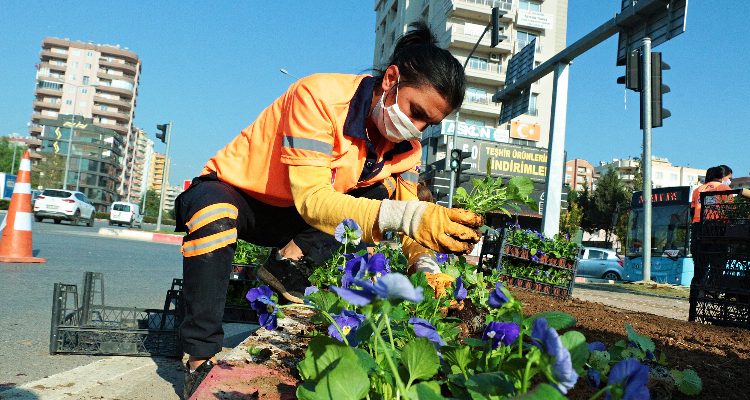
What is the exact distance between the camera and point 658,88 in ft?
32.9

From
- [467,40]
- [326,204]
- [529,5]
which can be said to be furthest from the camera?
[529,5]

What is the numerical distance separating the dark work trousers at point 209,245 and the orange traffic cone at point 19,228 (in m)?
6.24

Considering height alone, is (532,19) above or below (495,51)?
above

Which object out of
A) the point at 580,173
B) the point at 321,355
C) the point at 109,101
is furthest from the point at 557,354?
the point at 580,173

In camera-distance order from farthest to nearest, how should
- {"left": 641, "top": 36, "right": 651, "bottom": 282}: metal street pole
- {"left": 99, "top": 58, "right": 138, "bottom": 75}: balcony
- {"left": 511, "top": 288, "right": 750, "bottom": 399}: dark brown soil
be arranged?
{"left": 99, "top": 58, "right": 138, "bottom": 75}: balcony, {"left": 641, "top": 36, "right": 651, "bottom": 282}: metal street pole, {"left": 511, "top": 288, "right": 750, "bottom": 399}: dark brown soil

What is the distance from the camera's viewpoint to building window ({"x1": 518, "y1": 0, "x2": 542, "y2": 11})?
45469mm

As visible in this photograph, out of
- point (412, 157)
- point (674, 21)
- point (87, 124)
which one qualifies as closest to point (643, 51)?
point (674, 21)

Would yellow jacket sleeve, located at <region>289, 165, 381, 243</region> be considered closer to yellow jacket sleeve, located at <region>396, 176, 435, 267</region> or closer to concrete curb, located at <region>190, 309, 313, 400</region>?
concrete curb, located at <region>190, 309, 313, 400</region>

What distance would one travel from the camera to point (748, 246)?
460 cm

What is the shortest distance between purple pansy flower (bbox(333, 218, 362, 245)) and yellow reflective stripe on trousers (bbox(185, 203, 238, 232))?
664mm

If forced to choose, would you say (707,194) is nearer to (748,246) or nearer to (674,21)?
(748,246)

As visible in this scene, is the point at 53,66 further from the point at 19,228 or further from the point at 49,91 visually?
the point at 19,228

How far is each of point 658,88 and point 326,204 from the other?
31.9 ft

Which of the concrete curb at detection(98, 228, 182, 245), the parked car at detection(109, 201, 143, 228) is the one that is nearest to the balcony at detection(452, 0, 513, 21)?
the parked car at detection(109, 201, 143, 228)
